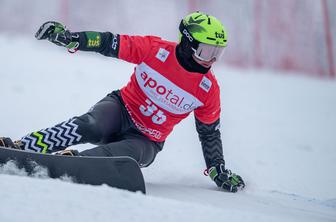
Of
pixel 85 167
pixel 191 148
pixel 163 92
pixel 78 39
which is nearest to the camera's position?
pixel 85 167

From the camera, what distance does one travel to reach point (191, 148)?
25.1 feet

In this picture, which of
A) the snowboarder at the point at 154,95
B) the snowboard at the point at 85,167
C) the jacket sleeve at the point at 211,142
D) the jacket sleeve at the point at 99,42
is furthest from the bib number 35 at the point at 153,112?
the snowboard at the point at 85,167

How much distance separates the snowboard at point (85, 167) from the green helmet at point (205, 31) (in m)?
1.27

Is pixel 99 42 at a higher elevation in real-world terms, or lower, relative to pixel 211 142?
higher

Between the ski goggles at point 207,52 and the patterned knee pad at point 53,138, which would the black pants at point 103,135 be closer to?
the patterned knee pad at point 53,138

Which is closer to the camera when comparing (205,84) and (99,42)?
(99,42)

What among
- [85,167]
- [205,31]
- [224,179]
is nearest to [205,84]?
[205,31]

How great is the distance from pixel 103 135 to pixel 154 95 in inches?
20.4

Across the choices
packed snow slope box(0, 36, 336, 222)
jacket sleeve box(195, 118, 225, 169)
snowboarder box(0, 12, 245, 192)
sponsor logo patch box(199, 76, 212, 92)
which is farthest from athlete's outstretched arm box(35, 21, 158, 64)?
packed snow slope box(0, 36, 336, 222)

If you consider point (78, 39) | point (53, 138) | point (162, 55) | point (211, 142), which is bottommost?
point (53, 138)

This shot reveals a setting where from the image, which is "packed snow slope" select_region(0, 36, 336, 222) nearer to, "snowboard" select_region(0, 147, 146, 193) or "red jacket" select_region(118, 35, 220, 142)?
"snowboard" select_region(0, 147, 146, 193)

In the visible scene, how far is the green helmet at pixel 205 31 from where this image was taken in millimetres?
4531

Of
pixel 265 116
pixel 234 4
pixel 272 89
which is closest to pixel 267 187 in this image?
pixel 265 116

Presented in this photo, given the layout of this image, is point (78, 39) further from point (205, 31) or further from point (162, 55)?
point (205, 31)
